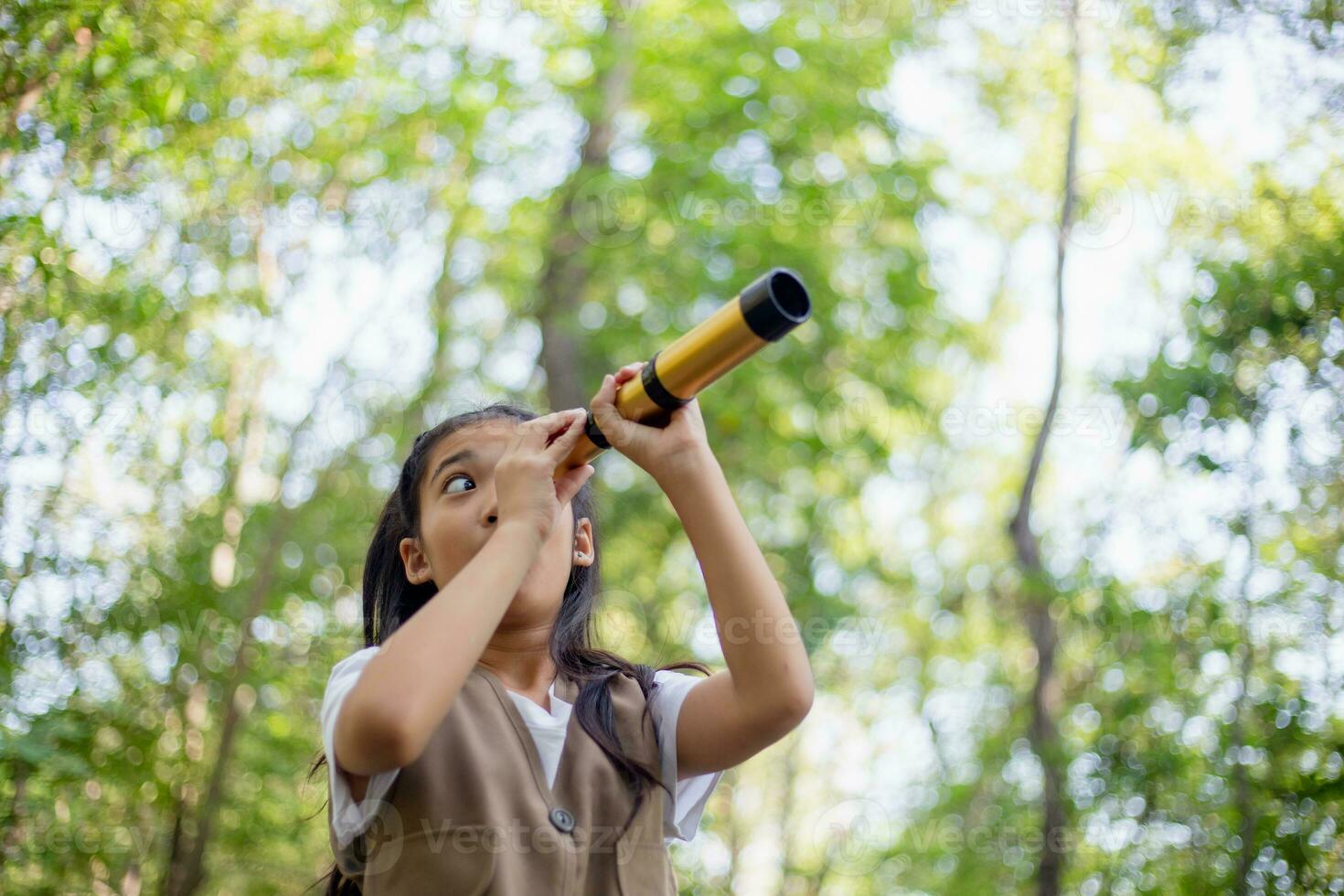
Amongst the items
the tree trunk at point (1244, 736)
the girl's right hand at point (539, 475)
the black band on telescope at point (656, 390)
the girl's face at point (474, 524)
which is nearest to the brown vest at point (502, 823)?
the girl's face at point (474, 524)

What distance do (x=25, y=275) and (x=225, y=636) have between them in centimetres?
161

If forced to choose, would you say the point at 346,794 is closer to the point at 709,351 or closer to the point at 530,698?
the point at 530,698

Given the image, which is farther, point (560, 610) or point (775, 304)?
point (560, 610)

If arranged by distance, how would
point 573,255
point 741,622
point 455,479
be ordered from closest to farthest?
1. point 741,622
2. point 455,479
3. point 573,255

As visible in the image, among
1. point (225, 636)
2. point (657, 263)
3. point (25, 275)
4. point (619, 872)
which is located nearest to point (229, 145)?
point (25, 275)

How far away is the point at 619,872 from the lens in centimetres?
122

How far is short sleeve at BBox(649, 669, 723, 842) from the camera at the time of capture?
4.50 ft

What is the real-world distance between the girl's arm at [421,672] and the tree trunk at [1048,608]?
3695 mm

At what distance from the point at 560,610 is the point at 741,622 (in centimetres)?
32

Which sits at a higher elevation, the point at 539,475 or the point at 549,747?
the point at 539,475

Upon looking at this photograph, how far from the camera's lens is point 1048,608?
4750 mm

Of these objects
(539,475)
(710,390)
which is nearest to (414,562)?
(539,475)

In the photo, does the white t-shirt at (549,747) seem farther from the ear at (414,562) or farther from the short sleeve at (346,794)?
the ear at (414,562)

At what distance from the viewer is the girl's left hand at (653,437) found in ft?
4.16
